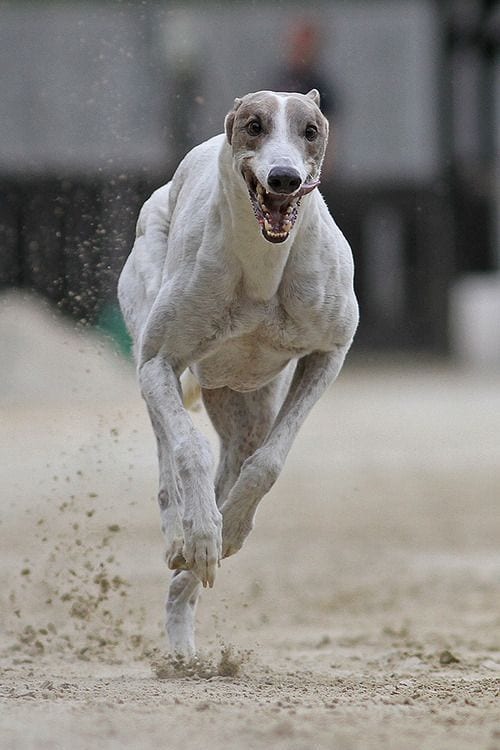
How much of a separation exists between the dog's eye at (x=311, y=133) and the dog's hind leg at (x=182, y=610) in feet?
5.62

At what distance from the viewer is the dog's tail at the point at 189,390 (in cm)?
594

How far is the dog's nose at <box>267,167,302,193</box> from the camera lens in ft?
14.8

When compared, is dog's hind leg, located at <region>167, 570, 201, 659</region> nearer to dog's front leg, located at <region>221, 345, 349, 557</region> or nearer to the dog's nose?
dog's front leg, located at <region>221, 345, 349, 557</region>

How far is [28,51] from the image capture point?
21.7 metres

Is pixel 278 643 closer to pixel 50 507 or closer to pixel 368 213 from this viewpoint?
pixel 50 507

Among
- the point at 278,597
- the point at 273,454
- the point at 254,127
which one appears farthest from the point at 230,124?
the point at 278,597

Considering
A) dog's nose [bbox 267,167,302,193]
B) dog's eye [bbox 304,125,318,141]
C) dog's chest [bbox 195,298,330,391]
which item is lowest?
dog's chest [bbox 195,298,330,391]

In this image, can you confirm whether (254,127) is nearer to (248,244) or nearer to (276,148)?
(276,148)

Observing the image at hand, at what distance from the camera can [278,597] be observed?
7.40 m

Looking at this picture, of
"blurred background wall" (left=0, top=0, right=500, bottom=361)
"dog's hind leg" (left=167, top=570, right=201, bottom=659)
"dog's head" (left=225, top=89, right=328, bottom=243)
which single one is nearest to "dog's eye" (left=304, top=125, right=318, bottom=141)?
"dog's head" (left=225, top=89, right=328, bottom=243)

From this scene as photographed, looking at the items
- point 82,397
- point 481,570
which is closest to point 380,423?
point 82,397

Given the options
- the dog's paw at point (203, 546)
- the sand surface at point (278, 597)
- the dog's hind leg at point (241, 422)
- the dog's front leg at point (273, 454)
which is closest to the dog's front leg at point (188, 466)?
the dog's paw at point (203, 546)

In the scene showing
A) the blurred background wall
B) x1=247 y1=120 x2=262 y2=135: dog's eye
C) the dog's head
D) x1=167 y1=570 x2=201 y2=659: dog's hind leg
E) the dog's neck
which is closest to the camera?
the dog's head

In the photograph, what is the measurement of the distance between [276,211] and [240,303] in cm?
47
